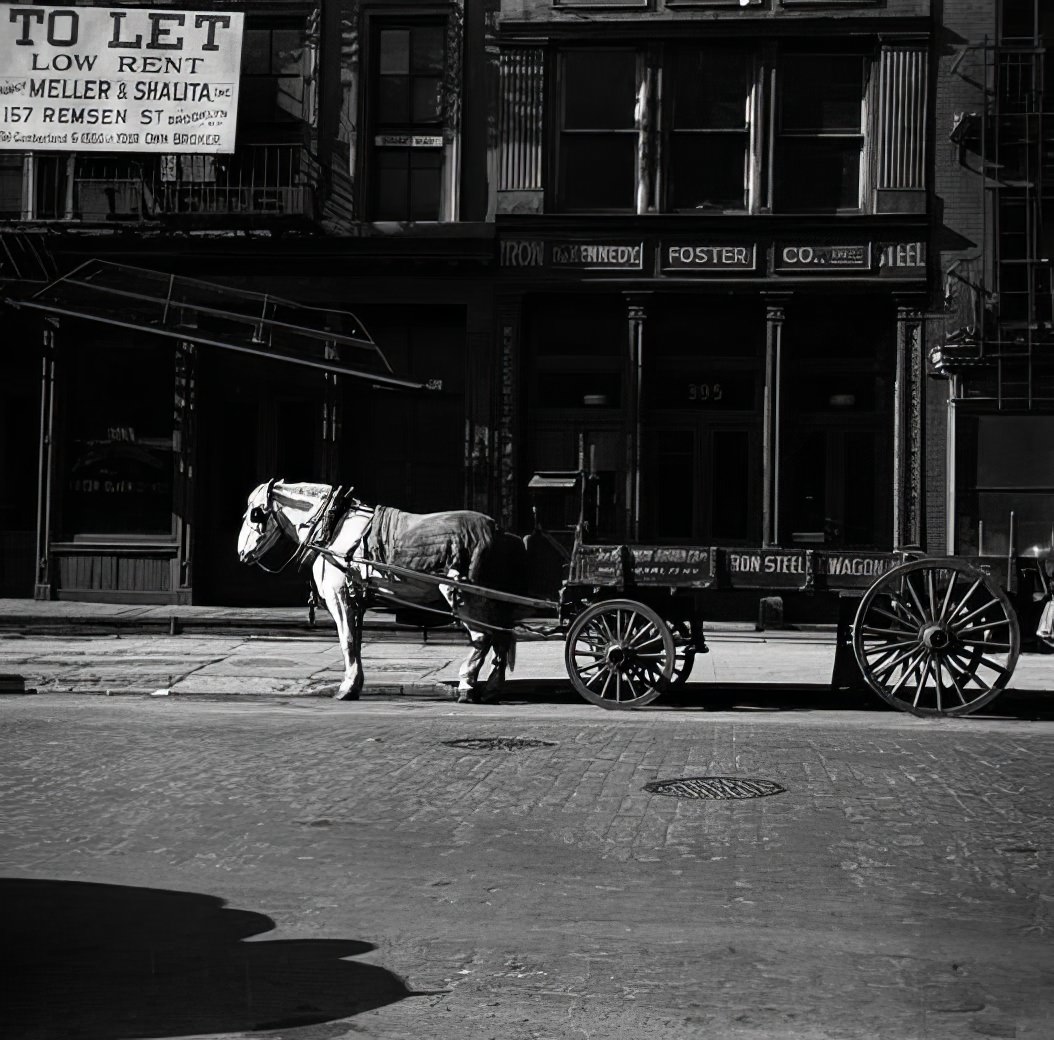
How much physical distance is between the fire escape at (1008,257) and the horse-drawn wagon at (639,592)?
765 centimetres

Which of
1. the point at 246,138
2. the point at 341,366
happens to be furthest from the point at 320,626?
the point at 246,138

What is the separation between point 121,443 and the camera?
22688 millimetres

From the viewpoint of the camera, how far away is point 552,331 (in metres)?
22.5

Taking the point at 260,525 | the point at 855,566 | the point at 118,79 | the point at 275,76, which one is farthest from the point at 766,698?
the point at 118,79

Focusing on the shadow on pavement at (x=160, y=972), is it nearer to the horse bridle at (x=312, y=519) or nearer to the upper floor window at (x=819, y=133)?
the horse bridle at (x=312, y=519)

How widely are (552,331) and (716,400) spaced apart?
8.51 feet

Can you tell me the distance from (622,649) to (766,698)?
5.61ft

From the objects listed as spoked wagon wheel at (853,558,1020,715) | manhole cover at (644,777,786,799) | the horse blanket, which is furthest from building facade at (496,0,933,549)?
manhole cover at (644,777,786,799)

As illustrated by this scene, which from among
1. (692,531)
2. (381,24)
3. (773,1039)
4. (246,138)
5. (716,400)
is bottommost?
(773,1039)

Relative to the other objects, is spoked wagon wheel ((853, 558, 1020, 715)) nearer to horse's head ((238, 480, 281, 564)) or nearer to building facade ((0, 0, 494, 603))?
horse's head ((238, 480, 281, 564))

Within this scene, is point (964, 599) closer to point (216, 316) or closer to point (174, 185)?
point (216, 316)

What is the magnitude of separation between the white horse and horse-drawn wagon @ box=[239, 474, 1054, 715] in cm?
1

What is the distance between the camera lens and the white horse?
44.0 ft

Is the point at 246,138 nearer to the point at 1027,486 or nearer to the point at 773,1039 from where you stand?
the point at 1027,486
